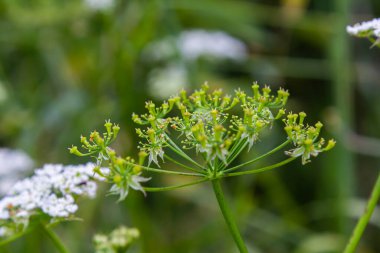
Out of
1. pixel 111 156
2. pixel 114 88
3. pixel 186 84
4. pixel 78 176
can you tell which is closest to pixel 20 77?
pixel 114 88

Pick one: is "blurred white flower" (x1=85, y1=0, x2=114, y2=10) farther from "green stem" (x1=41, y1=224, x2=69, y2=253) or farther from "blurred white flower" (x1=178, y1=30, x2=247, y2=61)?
"green stem" (x1=41, y1=224, x2=69, y2=253)

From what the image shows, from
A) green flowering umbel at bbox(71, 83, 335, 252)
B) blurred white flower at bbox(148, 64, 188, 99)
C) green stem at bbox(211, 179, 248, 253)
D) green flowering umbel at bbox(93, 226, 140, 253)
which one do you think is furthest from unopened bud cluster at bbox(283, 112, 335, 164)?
blurred white flower at bbox(148, 64, 188, 99)

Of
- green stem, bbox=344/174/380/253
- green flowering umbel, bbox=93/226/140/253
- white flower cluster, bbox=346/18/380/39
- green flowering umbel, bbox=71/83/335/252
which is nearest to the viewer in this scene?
green flowering umbel, bbox=71/83/335/252

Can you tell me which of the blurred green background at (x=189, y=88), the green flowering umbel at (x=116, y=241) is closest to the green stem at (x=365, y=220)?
the green flowering umbel at (x=116, y=241)

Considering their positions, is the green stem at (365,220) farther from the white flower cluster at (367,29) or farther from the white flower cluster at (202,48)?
the white flower cluster at (202,48)

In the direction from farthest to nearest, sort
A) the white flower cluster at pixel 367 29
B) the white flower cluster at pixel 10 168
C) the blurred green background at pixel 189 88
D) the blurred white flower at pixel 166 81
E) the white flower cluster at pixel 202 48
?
the white flower cluster at pixel 202 48
the blurred white flower at pixel 166 81
the blurred green background at pixel 189 88
the white flower cluster at pixel 10 168
the white flower cluster at pixel 367 29

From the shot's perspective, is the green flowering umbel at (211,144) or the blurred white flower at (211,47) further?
the blurred white flower at (211,47)

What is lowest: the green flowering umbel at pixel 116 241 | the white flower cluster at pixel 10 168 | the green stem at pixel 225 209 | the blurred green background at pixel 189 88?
the green stem at pixel 225 209
